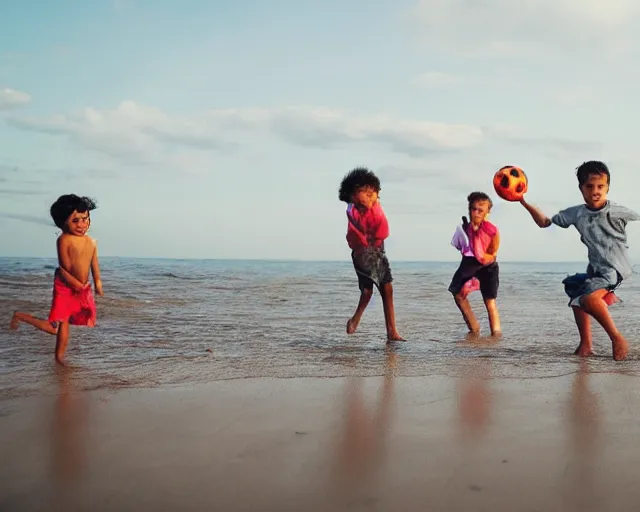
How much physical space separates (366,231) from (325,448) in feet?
14.3

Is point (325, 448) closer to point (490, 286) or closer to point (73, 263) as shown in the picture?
point (73, 263)

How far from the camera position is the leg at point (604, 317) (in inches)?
207

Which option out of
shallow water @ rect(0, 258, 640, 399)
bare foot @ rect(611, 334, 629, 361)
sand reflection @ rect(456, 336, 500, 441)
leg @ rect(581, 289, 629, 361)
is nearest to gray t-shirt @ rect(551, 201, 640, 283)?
leg @ rect(581, 289, 629, 361)

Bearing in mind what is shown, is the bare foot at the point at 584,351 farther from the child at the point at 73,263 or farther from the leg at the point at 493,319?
the child at the point at 73,263

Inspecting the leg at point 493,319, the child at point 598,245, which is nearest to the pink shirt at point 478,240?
the leg at point 493,319

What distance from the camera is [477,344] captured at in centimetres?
612

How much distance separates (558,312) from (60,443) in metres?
7.96

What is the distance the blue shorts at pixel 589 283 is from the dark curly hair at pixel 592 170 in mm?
804

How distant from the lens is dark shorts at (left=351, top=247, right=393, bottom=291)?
22.3ft

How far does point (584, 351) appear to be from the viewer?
18.2ft

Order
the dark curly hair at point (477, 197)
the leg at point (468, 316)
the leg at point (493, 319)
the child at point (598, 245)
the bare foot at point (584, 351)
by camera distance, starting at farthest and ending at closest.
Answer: the dark curly hair at point (477, 197), the leg at point (468, 316), the leg at point (493, 319), the child at point (598, 245), the bare foot at point (584, 351)

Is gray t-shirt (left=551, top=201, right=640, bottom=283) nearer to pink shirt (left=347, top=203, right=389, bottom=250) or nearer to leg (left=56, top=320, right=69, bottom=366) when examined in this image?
pink shirt (left=347, top=203, right=389, bottom=250)

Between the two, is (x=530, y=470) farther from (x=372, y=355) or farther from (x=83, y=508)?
(x=372, y=355)

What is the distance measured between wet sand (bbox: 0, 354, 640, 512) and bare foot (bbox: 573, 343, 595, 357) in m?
1.58
